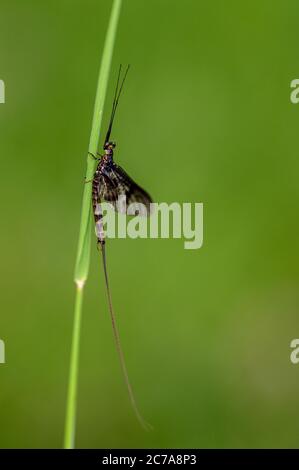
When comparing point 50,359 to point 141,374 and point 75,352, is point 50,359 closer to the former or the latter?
point 141,374

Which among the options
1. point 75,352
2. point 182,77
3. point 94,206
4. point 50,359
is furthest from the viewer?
point 182,77

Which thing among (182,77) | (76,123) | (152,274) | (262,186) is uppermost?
(182,77)

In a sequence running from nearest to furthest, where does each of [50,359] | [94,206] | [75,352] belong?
[75,352] → [94,206] → [50,359]

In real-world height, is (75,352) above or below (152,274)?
below

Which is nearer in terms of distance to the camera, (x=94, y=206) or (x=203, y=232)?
(x=94, y=206)

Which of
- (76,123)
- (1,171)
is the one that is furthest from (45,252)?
(76,123)

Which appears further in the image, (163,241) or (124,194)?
(163,241)

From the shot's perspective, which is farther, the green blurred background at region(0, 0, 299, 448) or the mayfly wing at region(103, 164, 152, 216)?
the green blurred background at region(0, 0, 299, 448)

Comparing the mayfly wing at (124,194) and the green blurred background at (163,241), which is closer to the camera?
the mayfly wing at (124,194)
